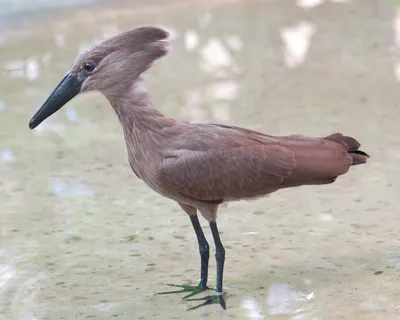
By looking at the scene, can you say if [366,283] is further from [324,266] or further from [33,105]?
[33,105]

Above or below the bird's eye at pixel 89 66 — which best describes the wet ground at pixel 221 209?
below

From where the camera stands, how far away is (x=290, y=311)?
3254 mm

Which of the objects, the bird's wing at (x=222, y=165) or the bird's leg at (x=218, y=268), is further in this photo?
the bird's leg at (x=218, y=268)

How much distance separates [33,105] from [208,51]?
6.49ft

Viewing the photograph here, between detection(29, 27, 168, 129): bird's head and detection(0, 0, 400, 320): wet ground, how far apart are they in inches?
26.4

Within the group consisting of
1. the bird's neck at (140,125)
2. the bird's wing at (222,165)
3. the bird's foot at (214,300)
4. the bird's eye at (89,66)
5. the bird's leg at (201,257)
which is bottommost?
the bird's foot at (214,300)

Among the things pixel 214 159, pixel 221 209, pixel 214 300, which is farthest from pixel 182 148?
pixel 221 209

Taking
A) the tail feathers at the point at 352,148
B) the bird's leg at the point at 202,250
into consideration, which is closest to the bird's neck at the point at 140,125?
the bird's leg at the point at 202,250

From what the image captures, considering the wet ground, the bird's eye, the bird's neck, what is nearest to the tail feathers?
the wet ground

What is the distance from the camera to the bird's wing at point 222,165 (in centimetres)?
321

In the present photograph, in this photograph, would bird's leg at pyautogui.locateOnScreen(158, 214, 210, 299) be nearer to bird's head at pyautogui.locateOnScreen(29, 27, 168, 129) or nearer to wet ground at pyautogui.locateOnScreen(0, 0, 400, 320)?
wet ground at pyautogui.locateOnScreen(0, 0, 400, 320)

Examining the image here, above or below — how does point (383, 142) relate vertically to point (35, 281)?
above

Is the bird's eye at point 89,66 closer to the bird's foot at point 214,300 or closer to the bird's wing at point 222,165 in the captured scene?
the bird's wing at point 222,165

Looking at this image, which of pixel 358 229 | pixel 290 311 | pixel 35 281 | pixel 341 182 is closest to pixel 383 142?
pixel 341 182
